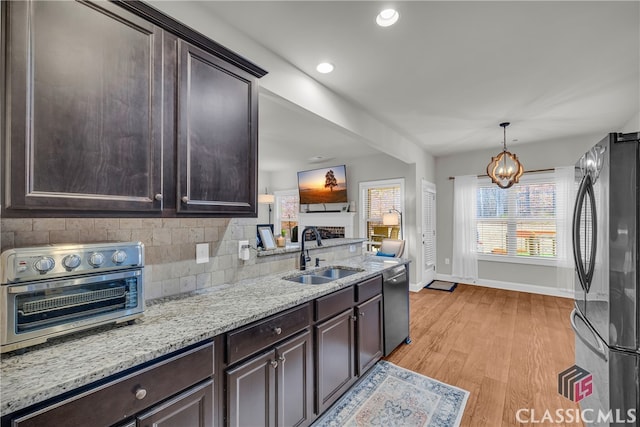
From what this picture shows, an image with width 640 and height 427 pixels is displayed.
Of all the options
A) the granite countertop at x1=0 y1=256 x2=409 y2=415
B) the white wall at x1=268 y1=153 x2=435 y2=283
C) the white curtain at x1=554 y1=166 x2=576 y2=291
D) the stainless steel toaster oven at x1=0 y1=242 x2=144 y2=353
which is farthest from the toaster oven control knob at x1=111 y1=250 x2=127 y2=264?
the white curtain at x1=554 y1=166 x2=576 y2=291

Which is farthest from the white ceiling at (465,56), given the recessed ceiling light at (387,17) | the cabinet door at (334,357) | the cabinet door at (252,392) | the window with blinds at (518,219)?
the cabinet door at (252,392)

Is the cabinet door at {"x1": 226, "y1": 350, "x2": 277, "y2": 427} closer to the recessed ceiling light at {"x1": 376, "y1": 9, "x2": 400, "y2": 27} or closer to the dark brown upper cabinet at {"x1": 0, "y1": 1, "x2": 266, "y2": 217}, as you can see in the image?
the dark brown upper cabinet at {"x1": 0, "y1": 1, "x2": 266, "y2": 217}

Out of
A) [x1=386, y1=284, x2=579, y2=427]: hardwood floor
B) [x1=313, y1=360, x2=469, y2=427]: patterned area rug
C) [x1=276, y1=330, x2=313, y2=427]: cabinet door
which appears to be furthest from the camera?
[x1=386, y1=284, x2=579, y2=427]: hardwood floor

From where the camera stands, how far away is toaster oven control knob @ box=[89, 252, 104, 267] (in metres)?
1.10

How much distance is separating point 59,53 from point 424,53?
2.27 meters

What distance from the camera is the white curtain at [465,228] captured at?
5.50 meters

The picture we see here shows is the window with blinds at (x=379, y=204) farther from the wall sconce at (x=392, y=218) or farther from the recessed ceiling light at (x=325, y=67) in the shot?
the recessed ceiling light at (x=325, y=67)

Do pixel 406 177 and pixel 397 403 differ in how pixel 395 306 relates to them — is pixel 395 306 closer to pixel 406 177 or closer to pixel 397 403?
pixel 397 403

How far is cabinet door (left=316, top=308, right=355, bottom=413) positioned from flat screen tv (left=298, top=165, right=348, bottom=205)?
4220 millimetres

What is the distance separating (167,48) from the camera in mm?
1349

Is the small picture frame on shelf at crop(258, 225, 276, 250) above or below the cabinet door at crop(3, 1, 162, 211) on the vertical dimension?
below

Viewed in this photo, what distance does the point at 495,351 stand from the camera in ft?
9.59

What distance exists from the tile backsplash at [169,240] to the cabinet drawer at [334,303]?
63 cm

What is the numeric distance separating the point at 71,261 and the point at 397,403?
223cm
